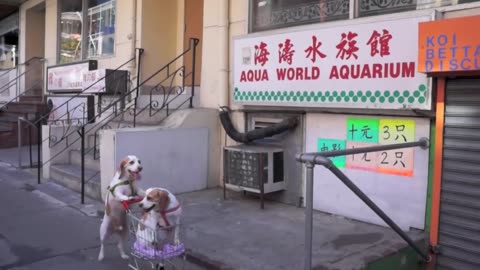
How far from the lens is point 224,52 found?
7422mm

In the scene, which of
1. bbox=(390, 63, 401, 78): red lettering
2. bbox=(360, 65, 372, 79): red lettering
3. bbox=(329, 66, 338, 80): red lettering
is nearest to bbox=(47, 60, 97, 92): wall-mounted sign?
bbox=(329, 66, 338, 80): red lettering

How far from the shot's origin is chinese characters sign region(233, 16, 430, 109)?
493cm

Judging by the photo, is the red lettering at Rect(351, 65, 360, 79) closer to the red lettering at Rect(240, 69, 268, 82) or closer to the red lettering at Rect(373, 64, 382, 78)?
the red lettering at Rect(373, 64, 382, 78)

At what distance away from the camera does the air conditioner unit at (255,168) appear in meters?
6.21

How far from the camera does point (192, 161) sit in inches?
285

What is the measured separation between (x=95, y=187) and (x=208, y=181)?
173 cm

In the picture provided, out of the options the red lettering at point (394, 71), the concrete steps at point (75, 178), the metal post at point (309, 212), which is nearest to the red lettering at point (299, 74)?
the red lettering at point (394, 71)

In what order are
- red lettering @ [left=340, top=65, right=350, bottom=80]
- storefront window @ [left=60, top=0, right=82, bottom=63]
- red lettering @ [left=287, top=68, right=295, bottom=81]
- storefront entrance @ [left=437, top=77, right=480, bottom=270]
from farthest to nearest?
storefront window @ [left=60, top=0, right=82, bottom=63]
red lettering @ [left=287, top=68, right=295, bottom=81]
red lettering @ [left=340, top=65, right=350, bottom=80]
storefront entrance @ [left=437, top=77, right=480, bottom=270]

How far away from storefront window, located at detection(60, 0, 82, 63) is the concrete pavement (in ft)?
18.5

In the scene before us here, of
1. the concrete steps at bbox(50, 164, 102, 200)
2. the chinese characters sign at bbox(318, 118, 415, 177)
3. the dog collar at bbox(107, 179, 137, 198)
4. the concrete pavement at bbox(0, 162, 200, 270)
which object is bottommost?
the concrete pavement at bbox(0, 162, 200, 270)

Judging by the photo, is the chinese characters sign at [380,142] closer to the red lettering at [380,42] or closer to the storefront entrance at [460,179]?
the storefront entrance at [460,179]

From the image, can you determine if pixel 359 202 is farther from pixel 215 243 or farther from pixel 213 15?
pixel 213 15

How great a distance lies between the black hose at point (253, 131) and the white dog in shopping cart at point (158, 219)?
272 cm

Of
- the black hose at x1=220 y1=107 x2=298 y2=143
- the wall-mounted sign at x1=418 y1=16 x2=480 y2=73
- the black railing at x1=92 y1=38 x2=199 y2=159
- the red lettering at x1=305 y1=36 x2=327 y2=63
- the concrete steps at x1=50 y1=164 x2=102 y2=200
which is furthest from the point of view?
the black railing at x1=92 y1=38 x2=199 y2=159
